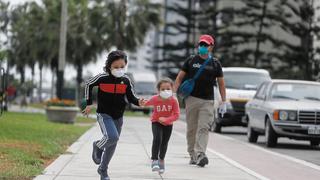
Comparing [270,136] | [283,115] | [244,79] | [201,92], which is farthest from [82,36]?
[201,92]

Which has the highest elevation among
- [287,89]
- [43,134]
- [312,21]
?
[312,21]

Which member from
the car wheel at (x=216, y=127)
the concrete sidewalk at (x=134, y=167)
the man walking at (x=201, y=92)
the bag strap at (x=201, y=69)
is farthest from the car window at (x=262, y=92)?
the bag strap at (x=201, y=69)

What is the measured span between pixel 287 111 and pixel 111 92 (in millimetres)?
8709

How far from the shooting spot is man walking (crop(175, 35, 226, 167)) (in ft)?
41.7

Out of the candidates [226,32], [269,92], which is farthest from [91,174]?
[226,32]

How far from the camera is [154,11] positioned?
54844 millimetres

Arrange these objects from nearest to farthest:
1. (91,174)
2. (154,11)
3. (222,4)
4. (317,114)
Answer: (91,174)
(317,114)
(154,11)
(222,4)

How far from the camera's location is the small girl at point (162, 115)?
37.7 feet

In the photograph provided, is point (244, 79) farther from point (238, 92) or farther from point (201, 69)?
point (201, 69)

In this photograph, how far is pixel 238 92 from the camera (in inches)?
983

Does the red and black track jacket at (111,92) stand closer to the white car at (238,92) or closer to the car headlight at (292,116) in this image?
the car headlight at (292,116)

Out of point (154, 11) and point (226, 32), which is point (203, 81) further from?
point (226, 32)

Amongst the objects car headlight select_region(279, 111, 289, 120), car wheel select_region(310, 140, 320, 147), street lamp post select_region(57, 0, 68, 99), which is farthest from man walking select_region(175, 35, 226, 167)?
street lamp post select_region(57, 0, 68, 99)

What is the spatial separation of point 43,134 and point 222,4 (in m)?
62.2
